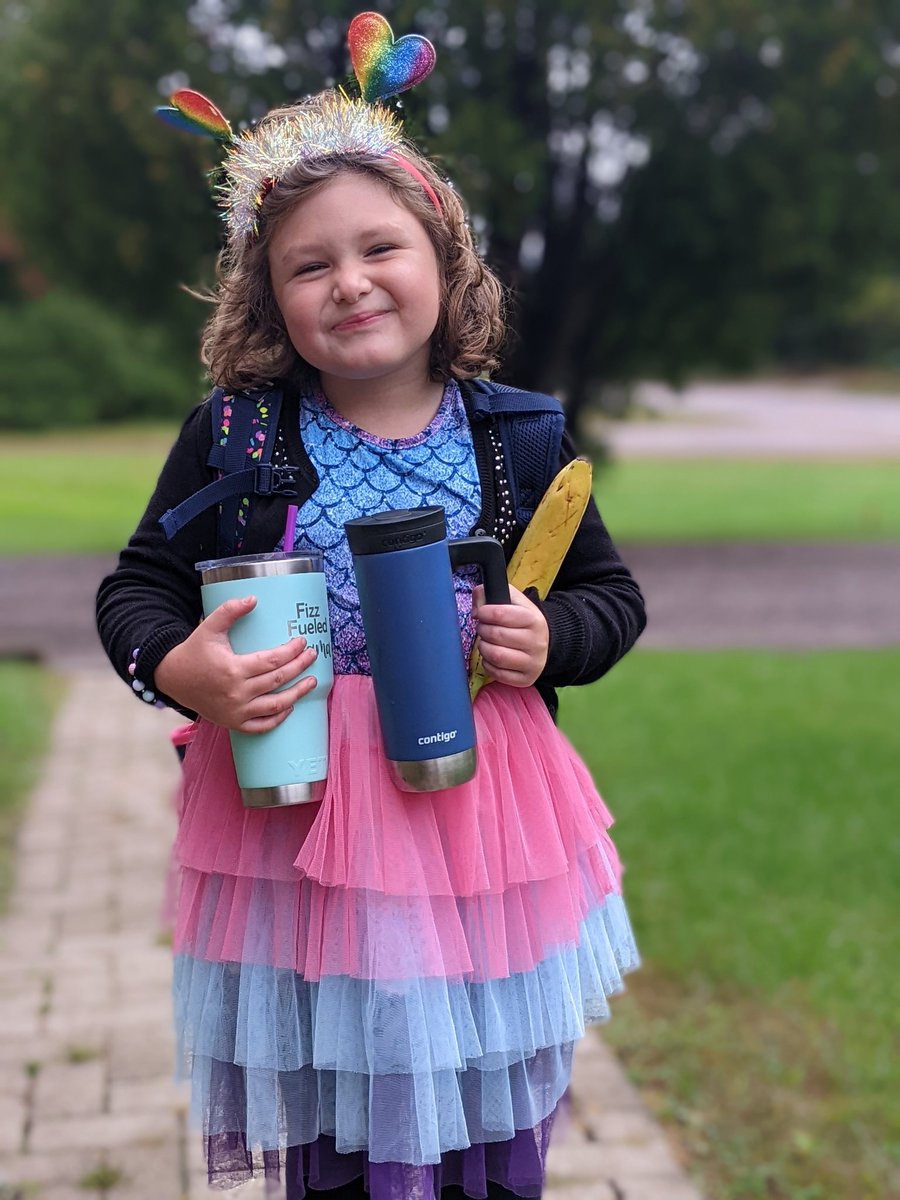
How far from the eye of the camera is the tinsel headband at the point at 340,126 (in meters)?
1.82

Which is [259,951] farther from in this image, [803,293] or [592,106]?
[803,293]

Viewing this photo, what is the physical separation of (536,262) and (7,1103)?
904cm

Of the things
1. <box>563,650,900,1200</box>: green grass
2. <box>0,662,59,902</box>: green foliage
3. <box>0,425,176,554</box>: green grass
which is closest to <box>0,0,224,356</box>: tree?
<box>0,425,176,554</box>: green grass

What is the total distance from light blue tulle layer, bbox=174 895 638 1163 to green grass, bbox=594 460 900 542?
37.2 feet

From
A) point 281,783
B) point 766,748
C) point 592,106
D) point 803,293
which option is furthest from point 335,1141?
point 803,293

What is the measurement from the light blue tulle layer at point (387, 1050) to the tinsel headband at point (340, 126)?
1022mm

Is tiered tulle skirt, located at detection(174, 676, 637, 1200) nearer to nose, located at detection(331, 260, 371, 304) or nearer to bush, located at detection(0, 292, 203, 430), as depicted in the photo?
nose, located at detection(331, 260, 371, 304)

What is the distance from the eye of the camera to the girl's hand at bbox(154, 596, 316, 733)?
1610mm

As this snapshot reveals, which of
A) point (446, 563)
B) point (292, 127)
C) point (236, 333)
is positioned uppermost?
point (292, 127)

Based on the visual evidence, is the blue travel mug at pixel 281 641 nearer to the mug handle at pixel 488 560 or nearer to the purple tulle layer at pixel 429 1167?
the mug handle at pixel 488 560

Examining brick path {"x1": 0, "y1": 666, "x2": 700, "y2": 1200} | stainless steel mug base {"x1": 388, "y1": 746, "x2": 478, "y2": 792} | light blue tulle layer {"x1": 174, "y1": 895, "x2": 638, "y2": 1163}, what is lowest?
brick path {"x1": 0, "y1": 666, "x2": 700, "y2": 1200}

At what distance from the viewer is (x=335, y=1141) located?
183 cm

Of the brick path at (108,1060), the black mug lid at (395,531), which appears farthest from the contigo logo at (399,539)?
the brick path at (108,1060)

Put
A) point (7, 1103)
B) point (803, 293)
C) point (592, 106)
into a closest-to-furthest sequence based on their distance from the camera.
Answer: point (7, 1103), point (592, 106), point (803, 293)
